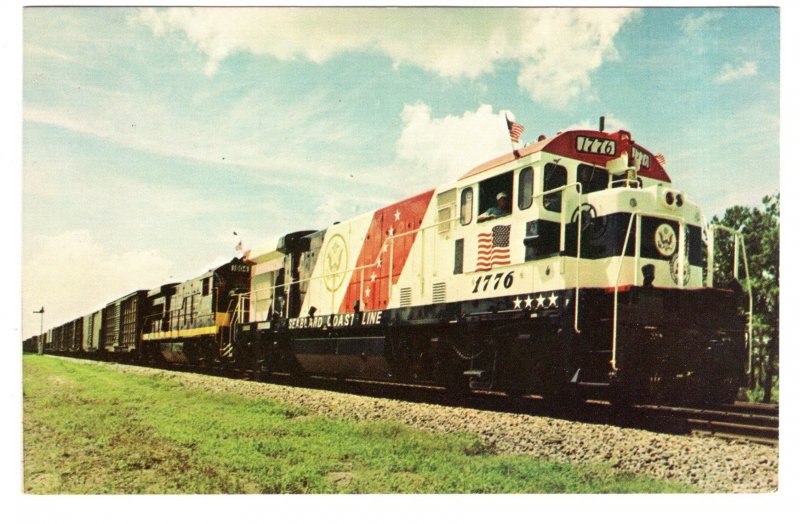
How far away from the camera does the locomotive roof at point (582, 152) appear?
7383 mm

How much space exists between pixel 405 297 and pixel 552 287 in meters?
3.05

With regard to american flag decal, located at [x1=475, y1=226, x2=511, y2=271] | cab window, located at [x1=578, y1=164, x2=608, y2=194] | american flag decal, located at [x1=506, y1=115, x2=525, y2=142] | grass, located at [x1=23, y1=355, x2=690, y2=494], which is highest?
american flag decal, located at [x1=506, y1=115, x2=525, y2=142]

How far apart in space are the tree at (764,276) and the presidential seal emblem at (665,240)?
544mm

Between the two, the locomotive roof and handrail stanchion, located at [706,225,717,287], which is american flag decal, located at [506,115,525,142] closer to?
the locomotive roof

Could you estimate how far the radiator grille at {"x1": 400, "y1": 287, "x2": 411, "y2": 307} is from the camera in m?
9.43

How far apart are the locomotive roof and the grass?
3.35 metres

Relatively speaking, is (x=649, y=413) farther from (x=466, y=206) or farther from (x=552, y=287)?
(x=466, y=206)

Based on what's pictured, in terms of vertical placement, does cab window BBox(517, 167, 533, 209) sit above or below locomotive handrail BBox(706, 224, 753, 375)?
above

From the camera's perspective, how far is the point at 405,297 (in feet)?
31.2

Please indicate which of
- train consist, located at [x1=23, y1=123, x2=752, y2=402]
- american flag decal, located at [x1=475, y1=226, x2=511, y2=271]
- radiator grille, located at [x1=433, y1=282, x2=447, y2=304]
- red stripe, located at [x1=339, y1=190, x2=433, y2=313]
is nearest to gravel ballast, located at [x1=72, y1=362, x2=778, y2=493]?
train consist, located at [x1=23, y1=123, x2=752, y2=402]

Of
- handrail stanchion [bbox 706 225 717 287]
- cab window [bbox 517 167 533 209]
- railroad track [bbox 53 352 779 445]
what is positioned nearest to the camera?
railroad track [bbox 53 352 779 445]

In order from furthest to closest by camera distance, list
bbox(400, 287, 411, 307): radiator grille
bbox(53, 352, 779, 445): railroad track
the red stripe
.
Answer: the red stripe
bbox(400, 287, 411, 307): radiator grille
bbox(53, 352, 779, 445): railroad track

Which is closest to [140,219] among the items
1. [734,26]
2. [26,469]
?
[26,469]

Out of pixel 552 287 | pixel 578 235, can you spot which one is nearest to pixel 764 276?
pixel 578 235
